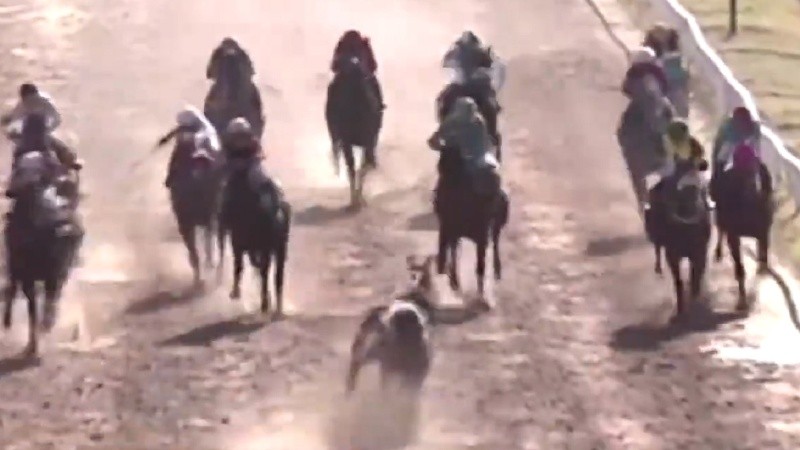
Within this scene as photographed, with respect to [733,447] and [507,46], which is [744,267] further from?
[507,46]

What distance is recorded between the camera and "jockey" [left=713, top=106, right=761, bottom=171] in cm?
A: 1507

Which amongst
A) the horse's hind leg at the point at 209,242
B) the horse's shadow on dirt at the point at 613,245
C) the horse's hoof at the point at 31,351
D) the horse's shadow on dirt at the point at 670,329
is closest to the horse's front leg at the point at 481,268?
the horse's shadow on dirt at the point at 670,329

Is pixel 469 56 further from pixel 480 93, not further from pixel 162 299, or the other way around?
pixel 162 299

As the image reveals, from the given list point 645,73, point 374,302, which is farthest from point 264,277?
point 645,73

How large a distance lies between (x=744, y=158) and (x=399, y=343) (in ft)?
11.5

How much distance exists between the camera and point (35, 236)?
1388 cm

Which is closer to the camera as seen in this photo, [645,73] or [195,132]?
[195,132]

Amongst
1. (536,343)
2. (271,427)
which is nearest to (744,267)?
(536,343)

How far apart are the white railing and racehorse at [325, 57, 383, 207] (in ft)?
10.4

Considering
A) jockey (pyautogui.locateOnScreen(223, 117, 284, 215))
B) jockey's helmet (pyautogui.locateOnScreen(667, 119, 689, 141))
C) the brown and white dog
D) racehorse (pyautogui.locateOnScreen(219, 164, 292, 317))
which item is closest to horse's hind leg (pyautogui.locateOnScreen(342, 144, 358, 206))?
racehorse (pyautogui.locateOnScreen(219, 164, 292, 317))

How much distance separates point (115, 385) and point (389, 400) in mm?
1870

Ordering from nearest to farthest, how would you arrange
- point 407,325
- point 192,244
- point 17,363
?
point 407,325, point 17,363, point 192,244

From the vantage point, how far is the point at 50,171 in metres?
14.4

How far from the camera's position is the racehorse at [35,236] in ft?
45.5
